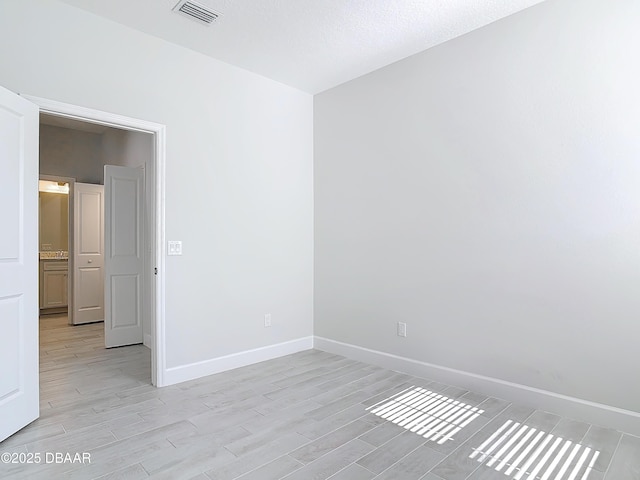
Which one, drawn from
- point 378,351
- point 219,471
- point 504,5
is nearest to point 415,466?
point 219,471

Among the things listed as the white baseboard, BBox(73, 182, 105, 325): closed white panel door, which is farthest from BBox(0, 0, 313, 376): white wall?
BBox(73, 182, 105, 325): closed white panel door

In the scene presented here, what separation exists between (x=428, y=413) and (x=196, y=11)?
11.0 feet

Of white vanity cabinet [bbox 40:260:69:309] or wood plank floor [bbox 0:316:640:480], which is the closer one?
wood plank floor [bbox 0:316:640:480]

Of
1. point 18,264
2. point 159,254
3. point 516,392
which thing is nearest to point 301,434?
point 516,392

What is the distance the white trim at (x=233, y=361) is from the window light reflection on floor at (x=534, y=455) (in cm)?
231

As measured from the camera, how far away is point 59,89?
9.26 feet

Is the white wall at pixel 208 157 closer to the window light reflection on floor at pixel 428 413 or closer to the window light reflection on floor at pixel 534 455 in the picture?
the window light reflection on floor at pixel 428 413

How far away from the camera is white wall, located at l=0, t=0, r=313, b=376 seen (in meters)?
2.82

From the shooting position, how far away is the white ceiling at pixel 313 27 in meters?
2.84

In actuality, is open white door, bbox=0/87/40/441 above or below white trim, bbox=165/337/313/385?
above

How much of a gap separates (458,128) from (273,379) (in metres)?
2.67

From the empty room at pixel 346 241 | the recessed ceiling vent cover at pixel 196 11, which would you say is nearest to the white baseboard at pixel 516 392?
the empty room at pixel 346 241

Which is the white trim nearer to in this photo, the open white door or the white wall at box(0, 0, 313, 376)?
the white wall at box(0, 0, 313, 376)

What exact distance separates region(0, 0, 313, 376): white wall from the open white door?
37cm
